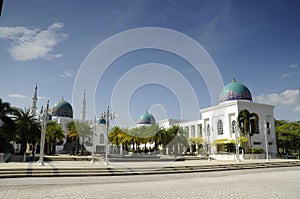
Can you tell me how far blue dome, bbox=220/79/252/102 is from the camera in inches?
2162

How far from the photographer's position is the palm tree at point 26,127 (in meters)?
31.2

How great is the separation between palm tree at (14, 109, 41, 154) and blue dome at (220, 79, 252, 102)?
39820 millimetres

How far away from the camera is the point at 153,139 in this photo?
46031mm

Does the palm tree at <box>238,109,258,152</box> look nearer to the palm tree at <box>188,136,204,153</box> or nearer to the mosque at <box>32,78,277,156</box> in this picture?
the mosque at <box>32,78,277,156</box>

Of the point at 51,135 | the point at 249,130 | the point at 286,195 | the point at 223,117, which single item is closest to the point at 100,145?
the point at 51,135

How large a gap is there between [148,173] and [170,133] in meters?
30.1

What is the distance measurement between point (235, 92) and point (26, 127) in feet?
138

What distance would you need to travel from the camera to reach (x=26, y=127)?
31.5 metres

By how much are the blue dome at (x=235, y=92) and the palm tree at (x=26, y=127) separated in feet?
131

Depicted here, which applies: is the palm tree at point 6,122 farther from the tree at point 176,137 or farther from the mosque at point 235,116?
the mosque at point 235,116

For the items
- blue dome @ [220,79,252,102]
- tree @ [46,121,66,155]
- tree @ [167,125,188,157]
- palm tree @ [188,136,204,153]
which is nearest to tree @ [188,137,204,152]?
palm tree @ [188,136,204,153]

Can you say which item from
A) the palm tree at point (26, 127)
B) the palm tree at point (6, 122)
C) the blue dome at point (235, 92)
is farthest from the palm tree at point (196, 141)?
the palm tree at point (6, 122)

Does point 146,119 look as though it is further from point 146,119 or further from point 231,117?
point 231,117

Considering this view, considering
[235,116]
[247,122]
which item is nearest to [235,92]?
[235,116]
